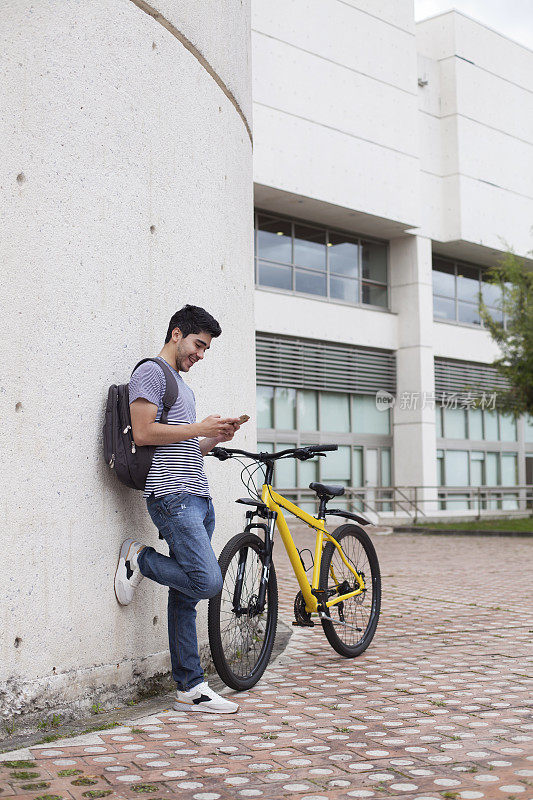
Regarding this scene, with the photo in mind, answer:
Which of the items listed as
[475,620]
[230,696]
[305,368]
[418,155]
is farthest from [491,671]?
[418,155]

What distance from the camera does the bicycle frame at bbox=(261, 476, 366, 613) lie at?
563 centimetres

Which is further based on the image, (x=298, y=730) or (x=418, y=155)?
(x=418, y=155)

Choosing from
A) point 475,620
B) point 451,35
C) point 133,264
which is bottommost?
point 475,620

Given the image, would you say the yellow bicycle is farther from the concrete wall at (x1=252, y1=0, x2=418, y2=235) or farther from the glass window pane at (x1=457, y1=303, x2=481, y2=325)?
the glass window pane at (x1=457, y1=303, x2=481, y2=325)

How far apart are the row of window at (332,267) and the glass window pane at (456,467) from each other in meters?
4.69

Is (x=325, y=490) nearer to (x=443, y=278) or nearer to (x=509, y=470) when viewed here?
(x=443, y=278)

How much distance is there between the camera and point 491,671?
19.3ft

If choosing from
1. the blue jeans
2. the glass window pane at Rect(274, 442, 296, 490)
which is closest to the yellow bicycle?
the blue jeans

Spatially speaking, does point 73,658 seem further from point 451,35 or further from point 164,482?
point 451,35

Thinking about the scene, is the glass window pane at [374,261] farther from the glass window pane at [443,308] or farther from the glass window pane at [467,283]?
the glass window pane at [467,283]

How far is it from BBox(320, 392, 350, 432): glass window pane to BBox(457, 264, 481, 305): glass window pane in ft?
22.8

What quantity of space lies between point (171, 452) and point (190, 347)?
558 mm

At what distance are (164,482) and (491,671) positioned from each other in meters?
2.53

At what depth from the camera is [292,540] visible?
5906 millimetres
